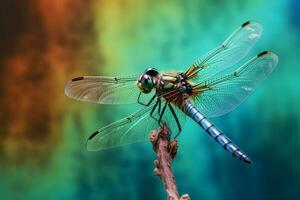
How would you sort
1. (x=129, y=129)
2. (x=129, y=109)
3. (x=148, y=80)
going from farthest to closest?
(x=129, y=109), (x=129, y=129), (x=148, y=80)

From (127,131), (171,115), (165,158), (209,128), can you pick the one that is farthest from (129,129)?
(165,158)

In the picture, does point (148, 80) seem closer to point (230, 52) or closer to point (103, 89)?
point (103, 89)

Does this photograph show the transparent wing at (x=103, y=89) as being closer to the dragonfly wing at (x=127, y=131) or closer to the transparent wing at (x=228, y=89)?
the dragonfly wing at (x=127, y=131)

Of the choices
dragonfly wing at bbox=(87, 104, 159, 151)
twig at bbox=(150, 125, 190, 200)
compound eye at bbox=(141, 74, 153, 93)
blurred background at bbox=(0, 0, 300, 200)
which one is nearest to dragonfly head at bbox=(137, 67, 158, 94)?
compound eye at bbox=(141, 74, 153, 93)

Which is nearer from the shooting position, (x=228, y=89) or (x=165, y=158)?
(x=165, y=158)

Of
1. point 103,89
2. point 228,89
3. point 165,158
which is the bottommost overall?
point 165,158

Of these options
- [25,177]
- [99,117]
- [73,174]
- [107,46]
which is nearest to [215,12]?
[107,46]

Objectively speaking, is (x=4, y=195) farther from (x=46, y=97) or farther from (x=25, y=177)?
(x=46, y=97)

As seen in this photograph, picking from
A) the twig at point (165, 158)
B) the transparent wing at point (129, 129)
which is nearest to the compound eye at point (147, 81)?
the transparent wing at point (129, 129)
